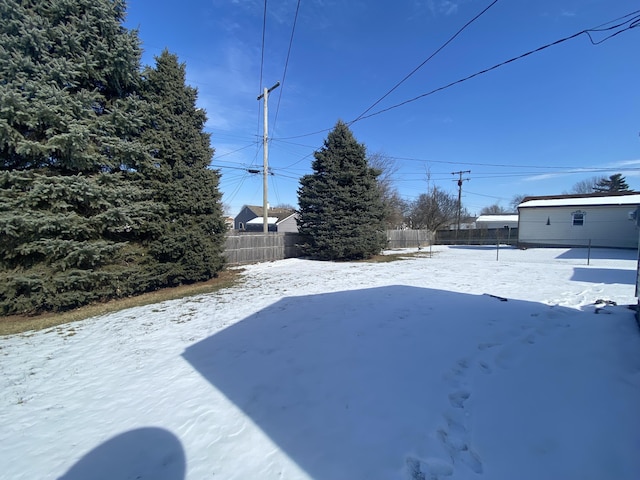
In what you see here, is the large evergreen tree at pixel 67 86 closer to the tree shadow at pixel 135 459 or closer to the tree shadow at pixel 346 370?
the tree shadow at pixel 346 370

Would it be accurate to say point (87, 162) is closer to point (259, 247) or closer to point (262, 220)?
point (259, 247)

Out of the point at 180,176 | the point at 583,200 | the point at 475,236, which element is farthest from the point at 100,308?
the point at 475,236

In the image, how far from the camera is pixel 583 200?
65.1 feet

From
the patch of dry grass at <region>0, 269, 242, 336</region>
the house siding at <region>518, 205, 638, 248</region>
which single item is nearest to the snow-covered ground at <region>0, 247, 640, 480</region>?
the patch of dry grass at <region>0, 269, 242, 336</region>

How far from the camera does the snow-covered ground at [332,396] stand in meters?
1.91

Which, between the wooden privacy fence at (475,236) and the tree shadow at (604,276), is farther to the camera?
the wooden privacy fence at (475,236)

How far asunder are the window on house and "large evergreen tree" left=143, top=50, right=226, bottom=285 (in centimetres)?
2342

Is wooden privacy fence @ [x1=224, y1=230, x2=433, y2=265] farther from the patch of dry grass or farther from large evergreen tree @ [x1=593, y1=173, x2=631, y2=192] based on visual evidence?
large evergreen tree @ [x1=593, y1=173, x2=631, y2=192]

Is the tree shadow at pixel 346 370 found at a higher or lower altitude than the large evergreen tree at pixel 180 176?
lower

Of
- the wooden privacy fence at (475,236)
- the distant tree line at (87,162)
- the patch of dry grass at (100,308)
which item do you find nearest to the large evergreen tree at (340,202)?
the patch of dry grass at (100,308)

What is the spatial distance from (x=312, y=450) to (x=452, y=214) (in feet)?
129

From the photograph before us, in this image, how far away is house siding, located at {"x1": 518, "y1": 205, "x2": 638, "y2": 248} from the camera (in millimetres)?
17844

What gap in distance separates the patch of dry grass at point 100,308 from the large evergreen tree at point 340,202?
19.3 feet

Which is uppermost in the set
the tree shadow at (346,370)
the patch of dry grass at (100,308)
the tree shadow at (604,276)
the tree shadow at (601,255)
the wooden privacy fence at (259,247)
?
the wooden privacy fence at (259,247)
